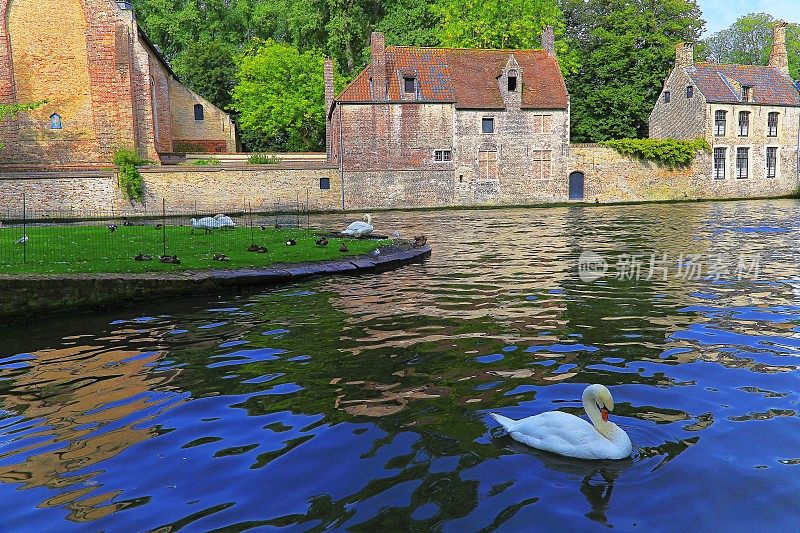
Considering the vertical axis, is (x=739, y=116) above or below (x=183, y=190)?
above

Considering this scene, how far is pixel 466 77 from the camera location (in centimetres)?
4888

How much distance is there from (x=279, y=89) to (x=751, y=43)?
5981 cm

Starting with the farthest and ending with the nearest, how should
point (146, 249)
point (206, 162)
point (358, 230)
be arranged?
point (206, 162) < point (358, 230) < point (146, 249)

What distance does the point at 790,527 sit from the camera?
16.0ft

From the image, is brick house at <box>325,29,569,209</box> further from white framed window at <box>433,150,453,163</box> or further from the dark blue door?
the dark blue door

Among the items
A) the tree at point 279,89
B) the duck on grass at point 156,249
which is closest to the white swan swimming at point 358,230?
the duck on grass at point 156,249

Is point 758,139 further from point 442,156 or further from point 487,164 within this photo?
point 442,156

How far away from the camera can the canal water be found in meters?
5.23

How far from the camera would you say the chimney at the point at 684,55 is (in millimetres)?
53562

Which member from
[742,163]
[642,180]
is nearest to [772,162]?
[742,163]

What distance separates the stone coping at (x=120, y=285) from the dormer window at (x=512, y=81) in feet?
115

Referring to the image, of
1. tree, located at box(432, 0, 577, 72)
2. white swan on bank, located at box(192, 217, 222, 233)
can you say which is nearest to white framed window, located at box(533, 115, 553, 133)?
tree, located at box(432, 0, 577, 72)

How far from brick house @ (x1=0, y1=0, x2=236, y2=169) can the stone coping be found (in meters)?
34.5

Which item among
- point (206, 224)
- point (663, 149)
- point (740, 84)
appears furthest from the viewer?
point (740, 84)
